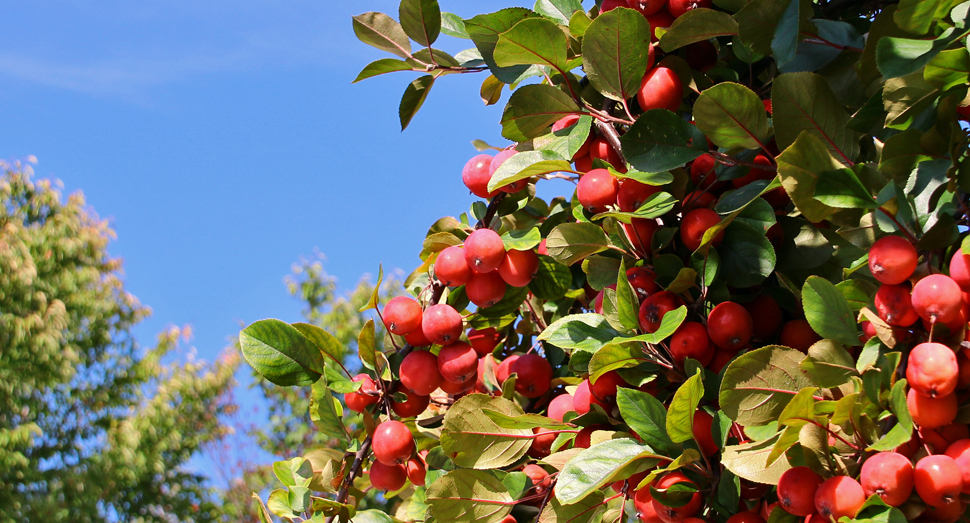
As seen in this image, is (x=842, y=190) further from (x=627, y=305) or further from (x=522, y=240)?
(x=522, y=240)

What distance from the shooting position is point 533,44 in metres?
0.99

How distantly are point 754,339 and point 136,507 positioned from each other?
12.2 m

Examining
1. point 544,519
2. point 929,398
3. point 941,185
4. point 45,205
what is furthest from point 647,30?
point 45,205

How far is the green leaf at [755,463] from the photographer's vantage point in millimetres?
744

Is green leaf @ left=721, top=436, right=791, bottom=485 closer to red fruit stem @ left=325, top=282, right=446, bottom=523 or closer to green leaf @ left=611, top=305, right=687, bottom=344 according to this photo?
green leaf @ left=611, top=305, right=687, bottom=344

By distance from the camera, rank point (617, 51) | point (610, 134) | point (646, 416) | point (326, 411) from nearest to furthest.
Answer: point (646, 416)
point (617, 51)
point (610, 134)
point (326, 411)

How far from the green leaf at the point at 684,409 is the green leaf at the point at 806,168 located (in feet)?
0.81

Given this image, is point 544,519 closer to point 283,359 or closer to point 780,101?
point 283,359

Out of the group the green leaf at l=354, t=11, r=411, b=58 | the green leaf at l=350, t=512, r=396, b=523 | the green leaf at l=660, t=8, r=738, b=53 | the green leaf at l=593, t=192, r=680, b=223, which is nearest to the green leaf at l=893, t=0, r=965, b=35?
the green leaf at l=660, t=8, r=738, b=53

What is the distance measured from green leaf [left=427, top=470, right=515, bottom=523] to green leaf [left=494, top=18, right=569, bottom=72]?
26.7 inches

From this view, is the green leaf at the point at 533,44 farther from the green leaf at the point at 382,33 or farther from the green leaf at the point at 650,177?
the green leaf at the point at 382,33

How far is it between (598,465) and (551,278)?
1.49 ft

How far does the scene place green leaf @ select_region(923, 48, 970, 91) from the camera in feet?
2.26

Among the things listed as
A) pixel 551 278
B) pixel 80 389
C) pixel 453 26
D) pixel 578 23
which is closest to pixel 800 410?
pixel 551 278
